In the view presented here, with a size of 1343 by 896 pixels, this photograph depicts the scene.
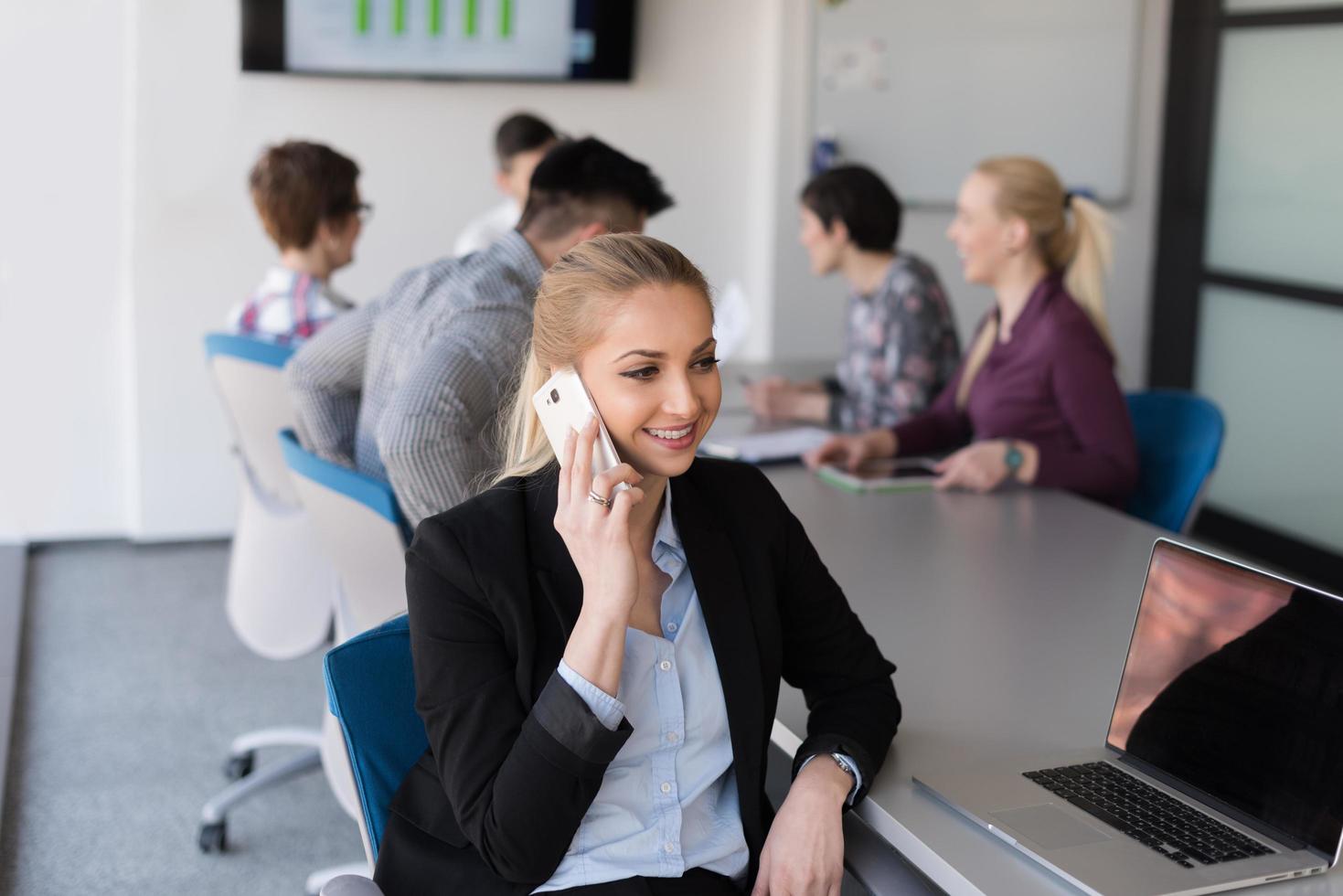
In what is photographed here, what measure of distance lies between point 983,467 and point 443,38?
10.0 feet

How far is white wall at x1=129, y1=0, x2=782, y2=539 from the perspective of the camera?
4723 millimetres

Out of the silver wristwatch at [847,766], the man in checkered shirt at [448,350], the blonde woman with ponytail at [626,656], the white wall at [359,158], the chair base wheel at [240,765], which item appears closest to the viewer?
the blonde woman with ponytail at [626,656]

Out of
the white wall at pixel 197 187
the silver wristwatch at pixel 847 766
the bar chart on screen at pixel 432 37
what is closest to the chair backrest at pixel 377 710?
the silver wristwatch at pixel 847 766

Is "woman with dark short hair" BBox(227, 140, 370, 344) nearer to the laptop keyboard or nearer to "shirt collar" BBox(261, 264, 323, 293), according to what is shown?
"shirt collar" BBox(261, 264, 323, 293)

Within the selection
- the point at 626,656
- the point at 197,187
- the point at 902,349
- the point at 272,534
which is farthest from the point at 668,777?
the point at 197,187

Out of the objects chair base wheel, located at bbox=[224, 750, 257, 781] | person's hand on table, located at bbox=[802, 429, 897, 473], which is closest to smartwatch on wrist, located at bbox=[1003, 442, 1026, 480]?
person's hand on table, located at bbox=[802, 429, 897, 473]

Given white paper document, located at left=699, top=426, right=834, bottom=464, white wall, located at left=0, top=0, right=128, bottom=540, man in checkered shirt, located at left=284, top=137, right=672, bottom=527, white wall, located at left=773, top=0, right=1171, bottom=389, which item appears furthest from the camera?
white wall, located at left=773, top=0, right=1171, bottom=389

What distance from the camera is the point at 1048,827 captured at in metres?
1.25

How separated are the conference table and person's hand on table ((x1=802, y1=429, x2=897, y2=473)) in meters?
0.06

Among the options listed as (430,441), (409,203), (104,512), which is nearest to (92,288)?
(104,512)

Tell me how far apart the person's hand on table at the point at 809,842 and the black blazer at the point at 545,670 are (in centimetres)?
4

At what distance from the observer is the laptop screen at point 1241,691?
115 centimetres

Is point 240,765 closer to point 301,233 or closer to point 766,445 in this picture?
point 301,233

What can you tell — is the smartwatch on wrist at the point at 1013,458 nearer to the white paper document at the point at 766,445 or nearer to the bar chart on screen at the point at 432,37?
the white paper document at the point at 766,445
